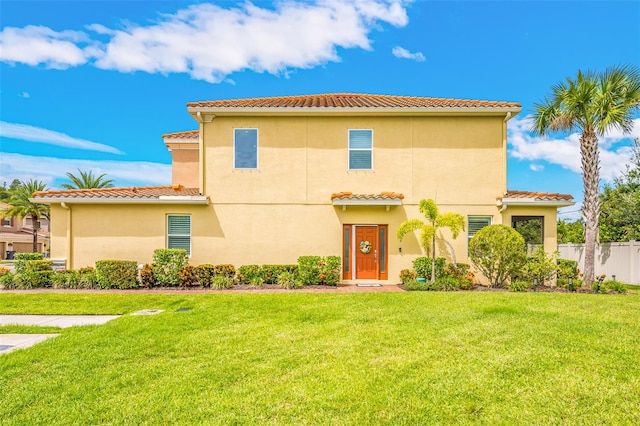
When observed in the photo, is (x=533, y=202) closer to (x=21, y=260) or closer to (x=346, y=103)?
(x=346, y=103)

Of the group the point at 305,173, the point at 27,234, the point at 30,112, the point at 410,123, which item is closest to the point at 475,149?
the point at 410,123

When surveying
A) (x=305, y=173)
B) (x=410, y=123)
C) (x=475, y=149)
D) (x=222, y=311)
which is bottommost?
(x=222, y=311)

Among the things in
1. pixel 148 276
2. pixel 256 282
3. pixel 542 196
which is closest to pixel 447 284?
pixel 542 196

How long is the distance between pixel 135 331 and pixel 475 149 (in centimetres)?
1320

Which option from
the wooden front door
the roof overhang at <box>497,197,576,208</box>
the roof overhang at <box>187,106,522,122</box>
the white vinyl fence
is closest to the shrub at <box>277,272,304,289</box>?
the wooden front door

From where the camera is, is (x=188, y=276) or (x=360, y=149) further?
(x=360, y=149)

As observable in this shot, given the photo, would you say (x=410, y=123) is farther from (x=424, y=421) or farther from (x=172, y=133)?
(x=424, y=421)

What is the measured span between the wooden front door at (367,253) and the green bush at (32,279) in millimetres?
11185

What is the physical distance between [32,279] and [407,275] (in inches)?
525

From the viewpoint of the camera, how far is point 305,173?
575 inches

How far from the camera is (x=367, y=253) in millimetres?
14547

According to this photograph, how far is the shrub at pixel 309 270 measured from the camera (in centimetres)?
1327

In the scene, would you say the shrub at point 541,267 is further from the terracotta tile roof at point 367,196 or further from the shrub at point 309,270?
the shrub at point 309,270

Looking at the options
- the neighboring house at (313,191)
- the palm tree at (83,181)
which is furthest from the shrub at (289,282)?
the palm tree at (83,181)
